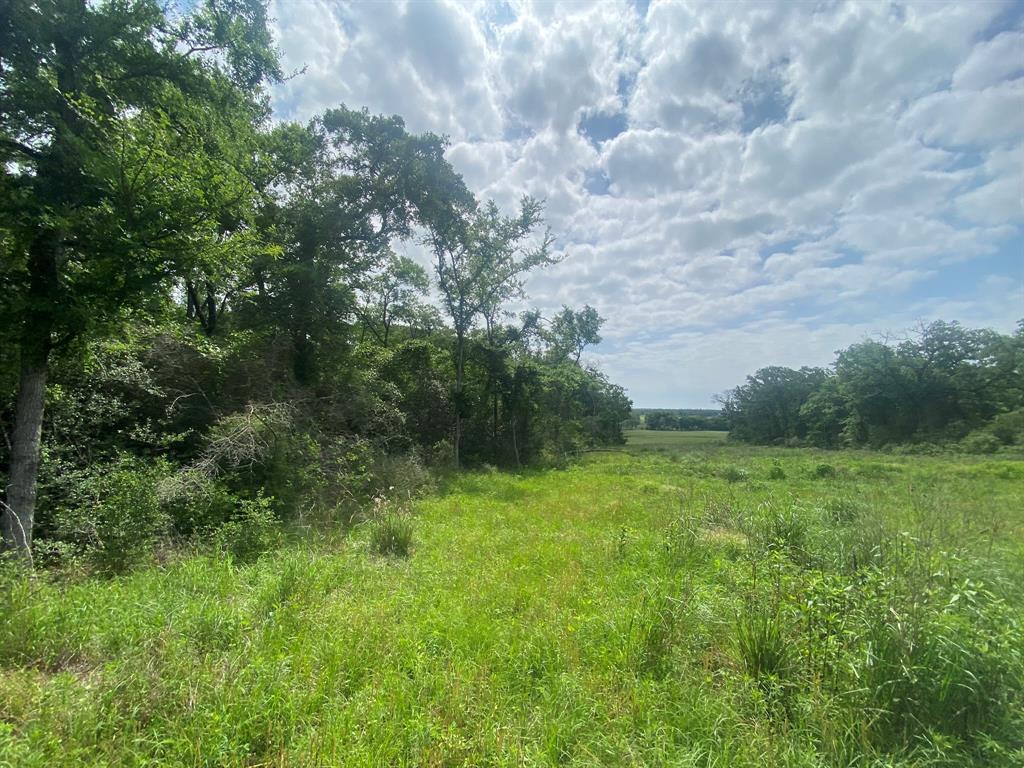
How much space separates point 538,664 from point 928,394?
44.6 meters

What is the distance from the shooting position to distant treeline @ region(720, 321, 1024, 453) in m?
26.9

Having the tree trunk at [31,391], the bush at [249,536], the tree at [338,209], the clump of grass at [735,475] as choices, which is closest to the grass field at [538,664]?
the bush at [249,536]

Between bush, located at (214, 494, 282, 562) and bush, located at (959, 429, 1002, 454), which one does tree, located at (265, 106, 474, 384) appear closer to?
bush, located at (214, 494, 282, 562)

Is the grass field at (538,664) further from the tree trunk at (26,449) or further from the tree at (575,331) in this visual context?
the tree at (575,331)

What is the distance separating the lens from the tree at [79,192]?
418cm

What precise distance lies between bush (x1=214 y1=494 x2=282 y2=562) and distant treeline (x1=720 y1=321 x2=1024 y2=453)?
118ft

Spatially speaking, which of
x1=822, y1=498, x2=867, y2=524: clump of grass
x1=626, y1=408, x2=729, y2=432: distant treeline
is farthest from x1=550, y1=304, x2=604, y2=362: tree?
x1=626, y1=408, x2=729, y2=432: distant treeline

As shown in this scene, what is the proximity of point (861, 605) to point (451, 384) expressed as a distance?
16.9 m

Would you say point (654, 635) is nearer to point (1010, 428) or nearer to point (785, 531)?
point (785, 531)

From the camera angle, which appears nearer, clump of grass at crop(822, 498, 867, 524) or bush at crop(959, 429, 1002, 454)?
→ clump of grass at crop(822, 498, 867, 524)

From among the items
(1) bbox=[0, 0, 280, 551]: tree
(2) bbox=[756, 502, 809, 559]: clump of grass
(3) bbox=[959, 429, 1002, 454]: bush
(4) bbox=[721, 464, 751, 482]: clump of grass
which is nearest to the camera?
(1) bbox=[0, 0, 280, 551]: tree

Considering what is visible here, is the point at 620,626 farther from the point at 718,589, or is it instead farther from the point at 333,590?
the point at 333,590

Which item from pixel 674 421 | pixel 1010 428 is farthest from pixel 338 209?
pixel 674 421

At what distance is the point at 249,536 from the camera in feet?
18.0
